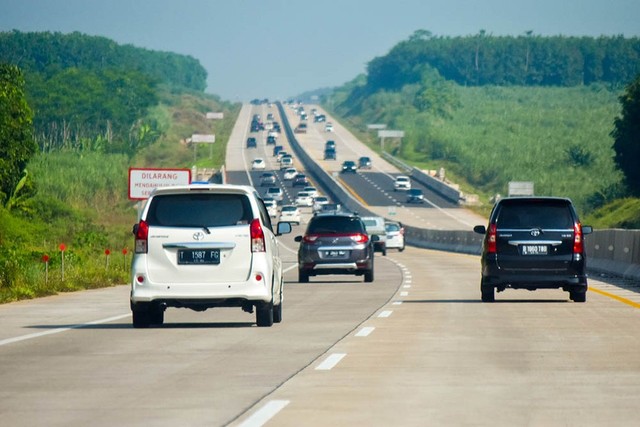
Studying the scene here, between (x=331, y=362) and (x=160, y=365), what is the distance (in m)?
1.58

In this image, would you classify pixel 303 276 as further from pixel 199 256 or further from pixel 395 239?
pixel 395 239

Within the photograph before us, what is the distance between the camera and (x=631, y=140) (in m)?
101

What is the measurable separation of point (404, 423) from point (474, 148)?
159332mm

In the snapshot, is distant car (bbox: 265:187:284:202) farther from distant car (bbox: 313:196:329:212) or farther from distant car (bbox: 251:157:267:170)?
distant car (bbox: 251:157:267:170)

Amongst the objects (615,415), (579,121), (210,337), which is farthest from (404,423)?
(579,121)

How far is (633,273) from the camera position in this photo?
34125 mm

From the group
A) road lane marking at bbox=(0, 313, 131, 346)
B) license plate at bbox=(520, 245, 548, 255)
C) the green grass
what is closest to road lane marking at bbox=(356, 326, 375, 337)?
road lane marking at bbox=(0, 313, 131, 346)

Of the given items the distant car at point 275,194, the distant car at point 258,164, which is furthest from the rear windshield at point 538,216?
the distant car at point 258,164

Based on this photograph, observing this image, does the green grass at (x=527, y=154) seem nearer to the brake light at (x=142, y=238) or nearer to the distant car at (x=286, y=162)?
the distant car at (x=286, y=162)

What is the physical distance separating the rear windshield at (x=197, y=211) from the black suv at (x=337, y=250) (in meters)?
15.1

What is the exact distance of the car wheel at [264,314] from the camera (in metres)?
18.8

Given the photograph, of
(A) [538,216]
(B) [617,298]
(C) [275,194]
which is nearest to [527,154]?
(C) [275,194]

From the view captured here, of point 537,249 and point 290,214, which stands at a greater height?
point 537,249

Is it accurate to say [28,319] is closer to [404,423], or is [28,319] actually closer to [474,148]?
[404,423]
